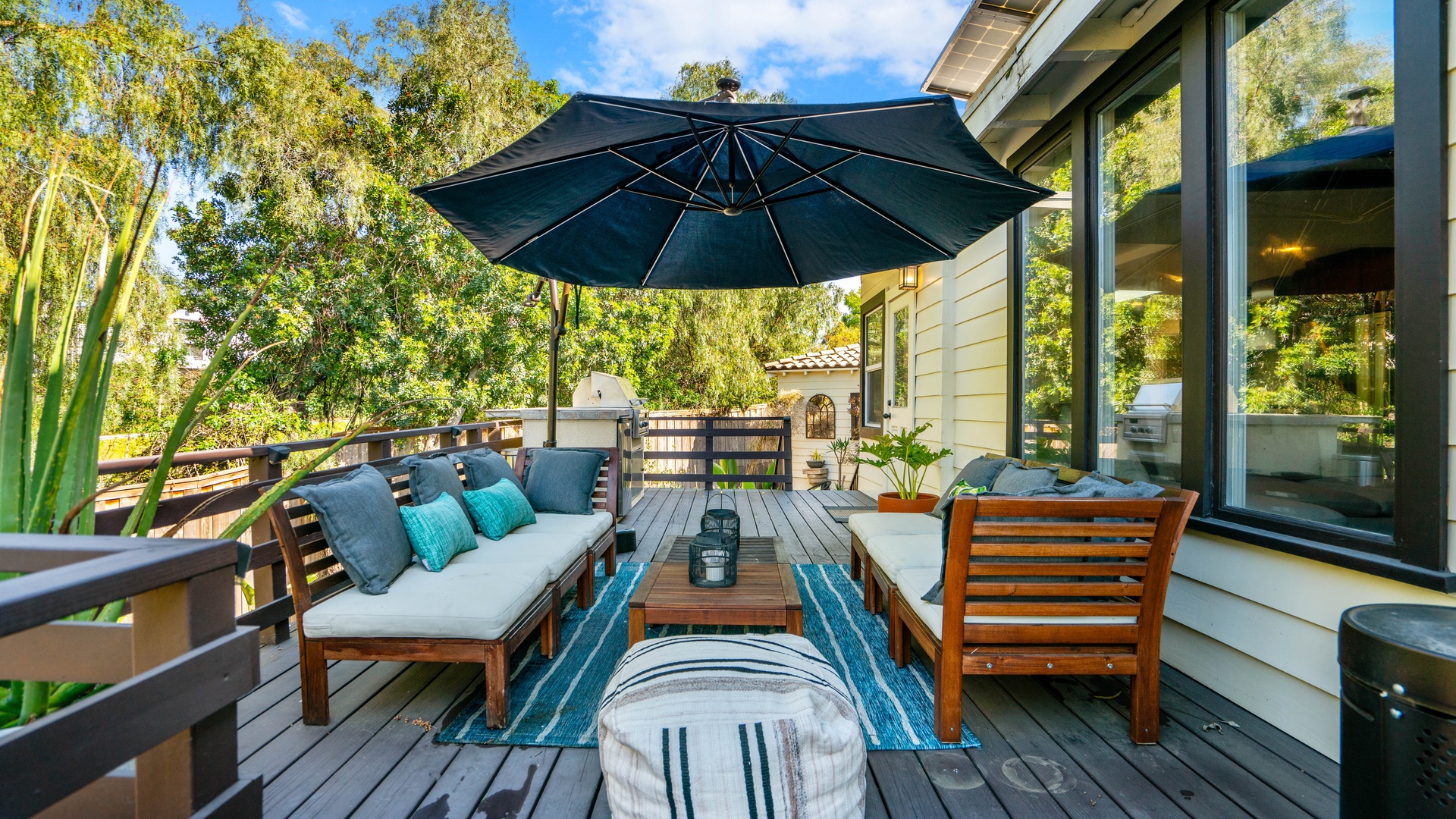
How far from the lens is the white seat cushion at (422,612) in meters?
2.01

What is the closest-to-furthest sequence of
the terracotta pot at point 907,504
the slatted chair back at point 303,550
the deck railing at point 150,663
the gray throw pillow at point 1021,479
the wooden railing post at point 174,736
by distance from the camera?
the deck railing at point 150,663, the wooden railing post at point 174,736, the slatted chair back at point 303,550, the gray throw pillow at point 1021,479, the terracotta pot at point 907,504

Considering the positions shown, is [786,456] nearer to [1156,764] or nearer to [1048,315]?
[1048,315]

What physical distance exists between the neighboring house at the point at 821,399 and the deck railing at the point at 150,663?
36.7ft

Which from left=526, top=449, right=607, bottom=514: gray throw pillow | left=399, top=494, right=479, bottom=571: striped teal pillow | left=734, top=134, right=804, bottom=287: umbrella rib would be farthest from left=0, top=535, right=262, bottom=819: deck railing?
left=526, top=449, right=607, bottom=514: gray throw pillow

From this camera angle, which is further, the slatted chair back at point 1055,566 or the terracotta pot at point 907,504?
the terracotta pot at point 907,504

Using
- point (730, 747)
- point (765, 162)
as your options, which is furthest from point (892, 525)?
point (730, 747)

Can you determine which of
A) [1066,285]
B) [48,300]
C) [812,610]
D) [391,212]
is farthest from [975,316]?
[391,212]

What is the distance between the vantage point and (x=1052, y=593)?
6.34 feet

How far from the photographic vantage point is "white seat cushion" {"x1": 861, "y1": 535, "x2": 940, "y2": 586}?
8.18 ft

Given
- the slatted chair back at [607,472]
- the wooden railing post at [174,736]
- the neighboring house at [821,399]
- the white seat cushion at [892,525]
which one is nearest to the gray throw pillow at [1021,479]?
the white seat cushion at [892,525]

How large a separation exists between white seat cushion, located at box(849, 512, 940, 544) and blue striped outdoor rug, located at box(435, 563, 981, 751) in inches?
14.9

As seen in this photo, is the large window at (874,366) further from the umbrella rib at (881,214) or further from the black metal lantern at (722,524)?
the black metal lantern at (722,524)

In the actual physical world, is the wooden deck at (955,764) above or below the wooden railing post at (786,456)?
below

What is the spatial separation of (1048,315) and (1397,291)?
6.02 ft
